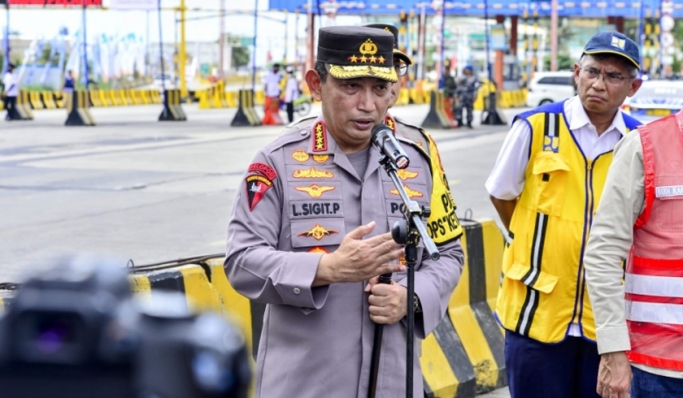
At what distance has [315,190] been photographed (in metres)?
2.93

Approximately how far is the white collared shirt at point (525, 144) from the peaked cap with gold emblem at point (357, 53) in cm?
121

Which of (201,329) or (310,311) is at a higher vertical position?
(201,329)

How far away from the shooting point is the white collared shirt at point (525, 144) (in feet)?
13.1

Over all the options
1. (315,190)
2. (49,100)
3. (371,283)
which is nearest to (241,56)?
(49,100)

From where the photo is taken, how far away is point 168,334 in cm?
90

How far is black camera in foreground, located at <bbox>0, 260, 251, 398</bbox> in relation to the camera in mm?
891

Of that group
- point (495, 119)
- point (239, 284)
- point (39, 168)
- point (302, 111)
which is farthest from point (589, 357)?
point (302, 111)

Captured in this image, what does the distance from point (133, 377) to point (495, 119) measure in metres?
32.1

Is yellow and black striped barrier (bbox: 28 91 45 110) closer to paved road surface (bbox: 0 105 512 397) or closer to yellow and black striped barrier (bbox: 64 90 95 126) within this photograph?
yellow and black striped barrier (bbox: 64 90 95 126)

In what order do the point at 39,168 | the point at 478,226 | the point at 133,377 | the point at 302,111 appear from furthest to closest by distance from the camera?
the point at 302,111 → the point at 39,168 → the point at 478,226 → the point at 133,377

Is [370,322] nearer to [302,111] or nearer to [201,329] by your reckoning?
[201,329]

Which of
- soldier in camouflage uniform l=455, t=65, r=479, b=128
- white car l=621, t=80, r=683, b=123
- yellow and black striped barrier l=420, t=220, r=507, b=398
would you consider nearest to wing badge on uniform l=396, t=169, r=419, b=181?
yellow and black striped barrier l=420, t=220, r=507, b=398

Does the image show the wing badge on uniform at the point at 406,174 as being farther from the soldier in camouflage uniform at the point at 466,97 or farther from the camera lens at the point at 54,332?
the soldier in camouflage uniform at the point at 466,97

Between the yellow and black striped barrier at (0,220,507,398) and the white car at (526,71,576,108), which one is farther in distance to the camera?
the white car at (526,71,576,108)
